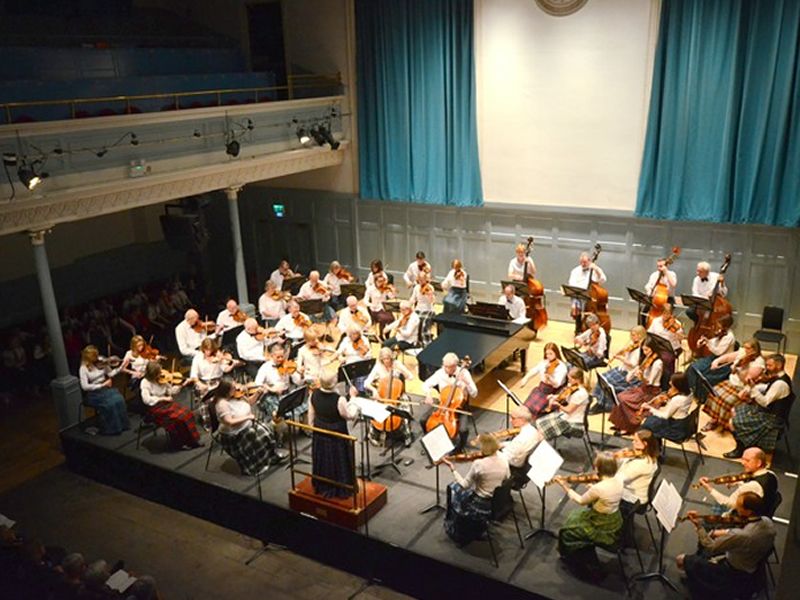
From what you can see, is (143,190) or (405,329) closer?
(143,190)

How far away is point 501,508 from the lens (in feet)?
22.9

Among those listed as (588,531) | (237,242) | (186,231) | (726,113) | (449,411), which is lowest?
(588,531)

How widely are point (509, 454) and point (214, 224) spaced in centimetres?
1097

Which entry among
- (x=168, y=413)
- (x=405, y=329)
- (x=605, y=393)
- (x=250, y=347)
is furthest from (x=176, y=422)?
(x=605, y=393)

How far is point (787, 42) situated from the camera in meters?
10.3

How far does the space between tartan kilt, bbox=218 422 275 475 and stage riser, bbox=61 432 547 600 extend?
38 centimetres

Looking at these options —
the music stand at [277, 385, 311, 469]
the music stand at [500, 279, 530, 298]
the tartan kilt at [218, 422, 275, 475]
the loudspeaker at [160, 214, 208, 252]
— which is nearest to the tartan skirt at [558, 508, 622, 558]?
A: the music stand at [277, 385, 311, 469]

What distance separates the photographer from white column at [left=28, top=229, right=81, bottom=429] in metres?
9.43

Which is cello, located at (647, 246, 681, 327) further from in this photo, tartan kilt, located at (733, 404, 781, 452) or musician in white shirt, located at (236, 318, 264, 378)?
musician in white shirt, located at (236, 318, 264, 378)

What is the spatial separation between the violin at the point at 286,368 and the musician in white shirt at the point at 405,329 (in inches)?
76.8

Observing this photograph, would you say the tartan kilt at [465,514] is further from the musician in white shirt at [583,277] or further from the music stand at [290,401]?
the musician in white shirt at [583,277]

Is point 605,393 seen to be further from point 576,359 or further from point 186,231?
point 186,231

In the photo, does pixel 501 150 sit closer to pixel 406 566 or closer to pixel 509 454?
pixel 509 454

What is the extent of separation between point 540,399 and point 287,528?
3209 mm
